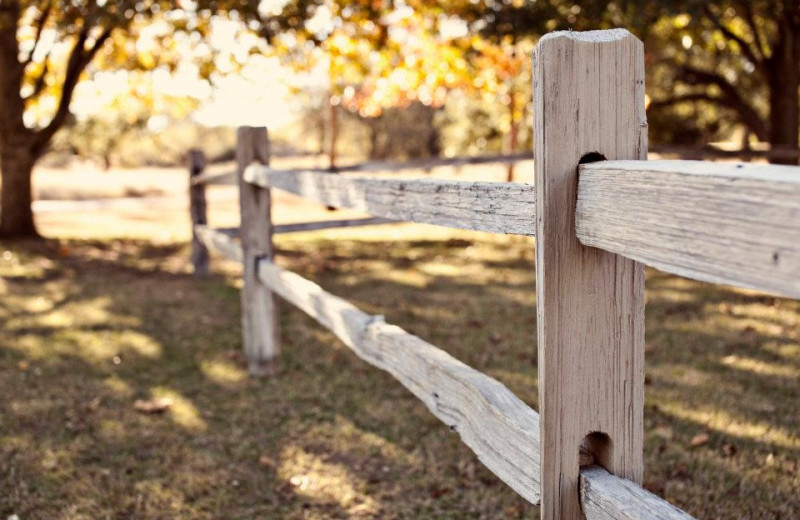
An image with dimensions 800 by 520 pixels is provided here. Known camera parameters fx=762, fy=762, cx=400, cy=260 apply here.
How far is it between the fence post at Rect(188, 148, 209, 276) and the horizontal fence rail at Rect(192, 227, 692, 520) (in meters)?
5.57

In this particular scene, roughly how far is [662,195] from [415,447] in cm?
277

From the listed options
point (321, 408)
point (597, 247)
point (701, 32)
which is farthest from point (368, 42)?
point (597, 247)

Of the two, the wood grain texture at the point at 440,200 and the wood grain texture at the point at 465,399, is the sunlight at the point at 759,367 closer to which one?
the wood grain texture at the point at 465,399

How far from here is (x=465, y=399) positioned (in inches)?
88.4

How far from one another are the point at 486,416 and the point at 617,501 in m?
0.58

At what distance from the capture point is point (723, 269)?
1211 mm

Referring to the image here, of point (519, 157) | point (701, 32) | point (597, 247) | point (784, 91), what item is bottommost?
point (519, 157)

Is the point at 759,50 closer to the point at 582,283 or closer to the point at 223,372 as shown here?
the point at 223,372

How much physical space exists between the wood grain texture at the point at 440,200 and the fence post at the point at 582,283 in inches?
5.6

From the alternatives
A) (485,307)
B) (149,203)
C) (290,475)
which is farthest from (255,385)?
(149,203)

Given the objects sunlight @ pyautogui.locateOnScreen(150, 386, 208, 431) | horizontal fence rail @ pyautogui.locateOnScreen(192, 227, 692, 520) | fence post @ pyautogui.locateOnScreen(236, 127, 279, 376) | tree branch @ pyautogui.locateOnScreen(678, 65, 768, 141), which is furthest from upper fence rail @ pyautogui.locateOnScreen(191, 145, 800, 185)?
horizontal fence rail @ pyautogui.locateOnScreen(192, 227, 692, 520)

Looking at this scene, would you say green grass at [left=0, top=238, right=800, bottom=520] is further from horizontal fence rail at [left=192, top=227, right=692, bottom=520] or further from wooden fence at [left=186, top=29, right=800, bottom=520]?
wooden fence at [left=186, top=29, right=800, bottom=520]

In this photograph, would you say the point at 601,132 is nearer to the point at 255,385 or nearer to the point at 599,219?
the point at 599,219

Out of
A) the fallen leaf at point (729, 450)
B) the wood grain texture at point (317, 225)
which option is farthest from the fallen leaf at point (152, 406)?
the wood grain texture at point (317, 225)
